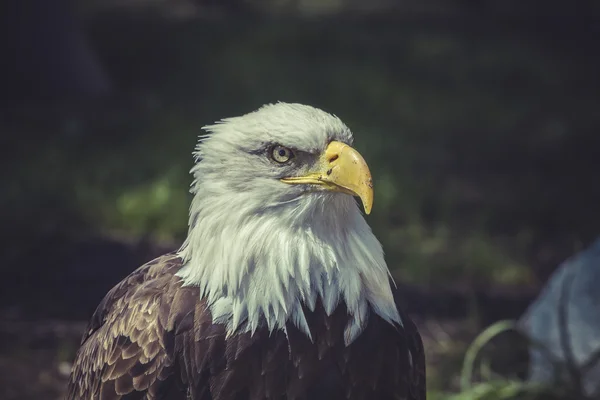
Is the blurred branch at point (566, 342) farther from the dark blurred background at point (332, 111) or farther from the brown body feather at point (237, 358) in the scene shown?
the brown body feather at point (237, 358)

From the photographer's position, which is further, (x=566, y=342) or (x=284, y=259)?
(x=566, y=342)

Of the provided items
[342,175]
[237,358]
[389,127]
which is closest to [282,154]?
[342,175]

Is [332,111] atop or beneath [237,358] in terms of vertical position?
atop

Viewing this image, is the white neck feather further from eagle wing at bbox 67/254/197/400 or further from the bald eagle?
eagle wing at bbox 67/254/197/400

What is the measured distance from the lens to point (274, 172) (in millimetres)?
2734

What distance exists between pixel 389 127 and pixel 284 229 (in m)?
5.47

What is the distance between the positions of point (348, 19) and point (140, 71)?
3.38 metres

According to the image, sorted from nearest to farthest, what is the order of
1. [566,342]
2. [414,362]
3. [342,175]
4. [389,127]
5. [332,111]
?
[342,175]
[414,362]
[566,342]
[389,127]
[332,111]

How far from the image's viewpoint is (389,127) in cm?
808

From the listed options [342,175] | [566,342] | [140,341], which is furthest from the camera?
[566,342]

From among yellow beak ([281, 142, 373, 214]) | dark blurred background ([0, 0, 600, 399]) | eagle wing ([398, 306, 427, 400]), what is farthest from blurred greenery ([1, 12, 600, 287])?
yellow beak ([281, 142, 373, 214])

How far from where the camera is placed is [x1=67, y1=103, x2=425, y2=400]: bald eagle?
271 centimetres

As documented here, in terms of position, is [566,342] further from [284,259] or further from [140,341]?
[140,341]

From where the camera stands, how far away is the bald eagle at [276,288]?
107 inches
